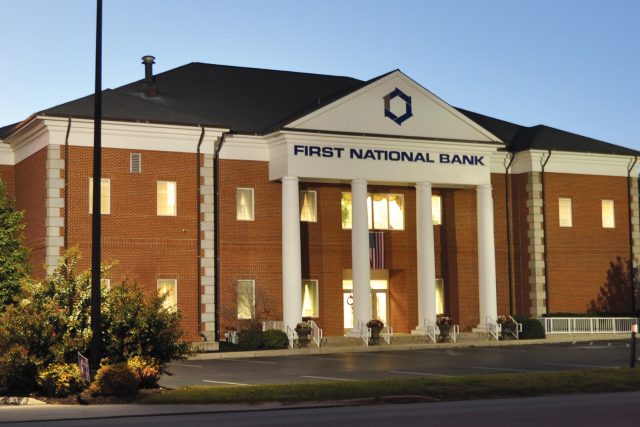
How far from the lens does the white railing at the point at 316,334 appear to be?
43.0 m

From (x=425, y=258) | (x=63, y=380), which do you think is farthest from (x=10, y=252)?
(x=63, y=380)

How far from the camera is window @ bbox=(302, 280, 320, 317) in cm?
4659

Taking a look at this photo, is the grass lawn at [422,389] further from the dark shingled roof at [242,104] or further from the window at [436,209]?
the window at [436,209]

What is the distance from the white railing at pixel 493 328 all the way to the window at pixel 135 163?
55.0 ft

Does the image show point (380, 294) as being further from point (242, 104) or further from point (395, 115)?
point (242, 104)

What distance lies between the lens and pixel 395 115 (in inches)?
1811

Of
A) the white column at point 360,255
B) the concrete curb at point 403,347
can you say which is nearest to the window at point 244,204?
the white column at point 360,255

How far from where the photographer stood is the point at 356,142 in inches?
1773

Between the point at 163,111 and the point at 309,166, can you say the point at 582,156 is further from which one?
the point at 163,111

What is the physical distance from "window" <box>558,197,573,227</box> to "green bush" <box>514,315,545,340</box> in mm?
5791

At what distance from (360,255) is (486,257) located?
639 centimetres

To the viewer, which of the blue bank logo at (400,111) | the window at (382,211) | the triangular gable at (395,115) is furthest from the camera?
the window at (382,211)

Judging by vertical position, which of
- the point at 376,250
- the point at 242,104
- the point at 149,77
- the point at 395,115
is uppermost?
the point at 149,77

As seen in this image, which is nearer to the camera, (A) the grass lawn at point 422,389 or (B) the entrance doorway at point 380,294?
(A) the grass lawn at point 422,389
